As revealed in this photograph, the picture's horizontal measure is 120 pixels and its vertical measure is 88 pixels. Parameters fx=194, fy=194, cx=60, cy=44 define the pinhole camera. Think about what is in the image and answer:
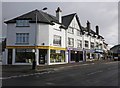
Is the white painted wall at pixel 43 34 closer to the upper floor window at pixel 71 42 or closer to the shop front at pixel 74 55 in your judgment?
the shop front at pixel 74 55

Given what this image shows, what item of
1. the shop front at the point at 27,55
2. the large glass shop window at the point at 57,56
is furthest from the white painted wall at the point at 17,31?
the large glass shop window at the point at 57,56

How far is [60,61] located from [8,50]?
434 inches

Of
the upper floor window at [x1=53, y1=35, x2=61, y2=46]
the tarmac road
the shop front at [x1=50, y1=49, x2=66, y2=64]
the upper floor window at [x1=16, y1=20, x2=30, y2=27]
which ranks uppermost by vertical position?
the upper floor window at [x1=16, y1=20, x2=30, y2=27]

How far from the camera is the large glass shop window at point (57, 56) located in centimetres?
3758

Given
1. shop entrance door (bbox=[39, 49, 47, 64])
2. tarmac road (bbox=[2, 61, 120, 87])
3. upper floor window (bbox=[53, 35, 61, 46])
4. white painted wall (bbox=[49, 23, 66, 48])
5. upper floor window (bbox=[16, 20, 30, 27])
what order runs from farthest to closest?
upper floor window (bbox=[53, 35, 61, 46]) < white painted wall (bbox=[49, 23, 66, 48]) < shop entrance door (bbox=[39, 49, 47, 64]) < upper floor window (bbox=[16, 20, 30, 27]) < tarmac road (bbox=[2, 61, 120, 87])

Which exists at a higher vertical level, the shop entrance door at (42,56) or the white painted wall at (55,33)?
the white painted wall at (55,33)

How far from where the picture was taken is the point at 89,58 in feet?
183

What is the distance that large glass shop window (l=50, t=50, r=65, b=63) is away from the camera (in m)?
37.6

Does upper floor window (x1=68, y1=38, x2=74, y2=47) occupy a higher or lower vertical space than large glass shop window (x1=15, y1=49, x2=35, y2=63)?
higher

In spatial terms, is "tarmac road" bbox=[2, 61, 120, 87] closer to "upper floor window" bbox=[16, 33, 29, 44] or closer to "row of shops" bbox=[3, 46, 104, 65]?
"row of shops" bbox=[3, 46, 104, 65]

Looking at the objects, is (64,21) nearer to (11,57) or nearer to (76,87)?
(11,57)

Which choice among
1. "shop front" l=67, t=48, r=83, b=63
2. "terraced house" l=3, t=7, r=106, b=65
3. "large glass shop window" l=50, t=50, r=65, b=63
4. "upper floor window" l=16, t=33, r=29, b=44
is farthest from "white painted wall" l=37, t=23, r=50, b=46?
"shop front" l=67, t=48, r=83, b=63

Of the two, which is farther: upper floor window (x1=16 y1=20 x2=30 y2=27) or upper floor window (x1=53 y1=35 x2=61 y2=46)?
upper floor window (x1=53 y1=35 x2=61 y2=46)

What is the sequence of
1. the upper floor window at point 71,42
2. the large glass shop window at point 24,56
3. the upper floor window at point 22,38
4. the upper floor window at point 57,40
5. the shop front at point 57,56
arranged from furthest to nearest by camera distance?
the upper floor window at point 71,42 < the upper floor window at point 57,40 < the shop front at point 57,56 < the upper floor window at point 22,38 < the large glass shop window at point 24,56
